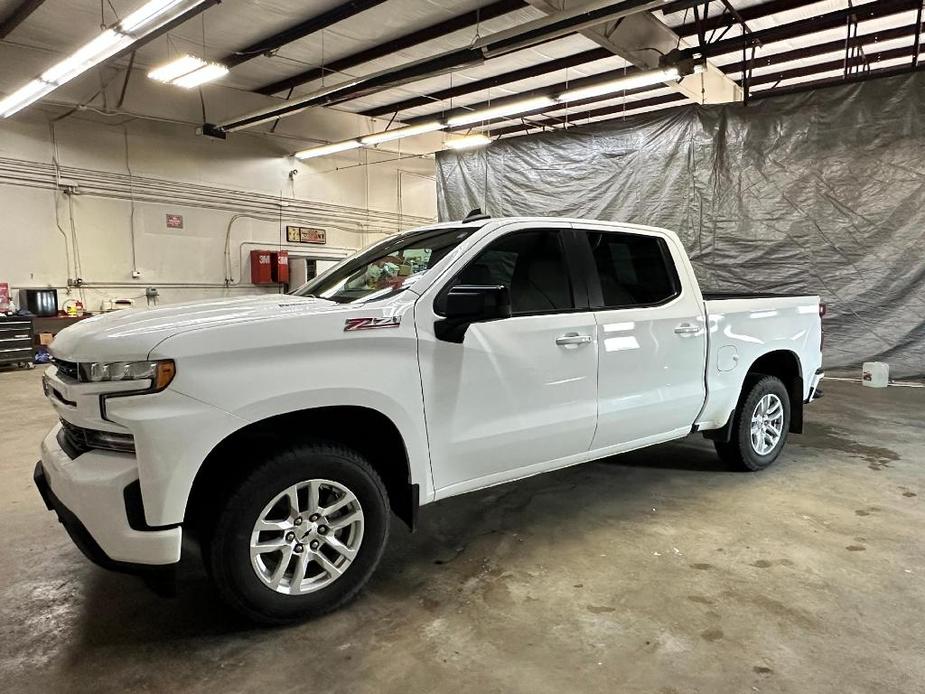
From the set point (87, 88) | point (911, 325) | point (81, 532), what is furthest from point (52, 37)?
→ point (911, 325)

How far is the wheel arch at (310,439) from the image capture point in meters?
2.22

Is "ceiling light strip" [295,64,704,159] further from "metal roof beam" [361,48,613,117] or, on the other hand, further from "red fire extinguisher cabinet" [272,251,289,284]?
"red fire extinguisher cabinet" [272,251,289,284]

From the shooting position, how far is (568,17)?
Answer: 6.25 meters

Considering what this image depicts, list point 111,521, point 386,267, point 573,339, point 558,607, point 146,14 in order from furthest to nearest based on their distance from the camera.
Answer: point 146,14, point 386,267, point 573,339, point 558,607, point 111,521

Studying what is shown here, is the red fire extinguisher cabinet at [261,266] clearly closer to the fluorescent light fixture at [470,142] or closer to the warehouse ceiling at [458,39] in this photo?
the warehouse ceiling at [458,39]

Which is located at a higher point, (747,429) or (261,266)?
(261,266)

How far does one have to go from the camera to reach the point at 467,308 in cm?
246

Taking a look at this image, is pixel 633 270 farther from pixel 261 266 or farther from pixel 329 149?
pixel 261 266

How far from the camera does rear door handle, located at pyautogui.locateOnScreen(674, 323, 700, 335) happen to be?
11.7ft

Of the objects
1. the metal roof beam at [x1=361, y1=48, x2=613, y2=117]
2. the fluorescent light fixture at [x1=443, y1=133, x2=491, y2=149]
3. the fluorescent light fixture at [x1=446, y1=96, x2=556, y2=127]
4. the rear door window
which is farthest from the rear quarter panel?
the fluorescent light fixture at [x1=443, y1=133, x2=491, y2=149]

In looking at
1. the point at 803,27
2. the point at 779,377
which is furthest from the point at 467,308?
the point at 803,27

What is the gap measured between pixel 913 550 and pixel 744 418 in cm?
124

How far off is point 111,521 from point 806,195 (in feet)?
28.6

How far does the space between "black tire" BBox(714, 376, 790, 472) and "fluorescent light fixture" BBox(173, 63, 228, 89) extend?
7431mm
